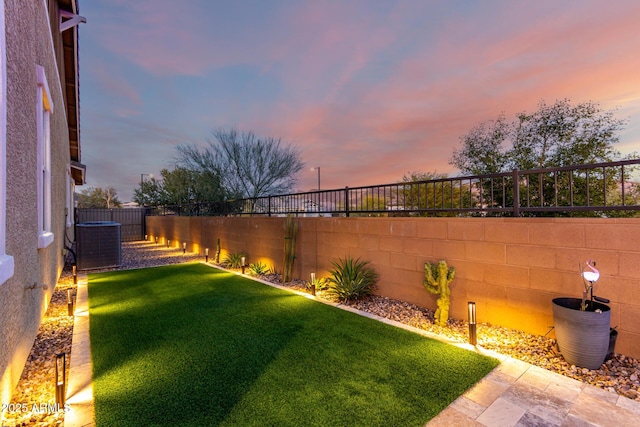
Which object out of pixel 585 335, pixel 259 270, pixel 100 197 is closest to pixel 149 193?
pixel 259 270

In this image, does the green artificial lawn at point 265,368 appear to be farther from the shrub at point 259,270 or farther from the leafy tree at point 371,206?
the shrub at point 259,270

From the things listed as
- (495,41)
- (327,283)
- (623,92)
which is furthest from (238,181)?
(623,92)

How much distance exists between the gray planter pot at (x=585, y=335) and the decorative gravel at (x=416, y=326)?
0.32 feet

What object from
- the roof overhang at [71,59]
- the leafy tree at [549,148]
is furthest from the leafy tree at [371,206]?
the roof overhang at [71,59]

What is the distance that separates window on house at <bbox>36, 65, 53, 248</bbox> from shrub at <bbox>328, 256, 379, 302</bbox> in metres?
4.06

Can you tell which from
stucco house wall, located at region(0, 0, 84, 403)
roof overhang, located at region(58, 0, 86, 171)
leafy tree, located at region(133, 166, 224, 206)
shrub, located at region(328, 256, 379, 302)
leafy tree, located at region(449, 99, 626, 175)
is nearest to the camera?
stucco house wall, located at region(0, 0, 84, 403)

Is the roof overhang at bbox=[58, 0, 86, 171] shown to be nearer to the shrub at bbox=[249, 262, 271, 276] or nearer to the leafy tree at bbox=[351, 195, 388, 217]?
the shrub at bbox=[249, 262, 271, 276]

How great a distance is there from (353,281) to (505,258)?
2.23m

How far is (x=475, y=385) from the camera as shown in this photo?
2258 millimetres

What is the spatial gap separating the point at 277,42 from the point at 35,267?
9.71m

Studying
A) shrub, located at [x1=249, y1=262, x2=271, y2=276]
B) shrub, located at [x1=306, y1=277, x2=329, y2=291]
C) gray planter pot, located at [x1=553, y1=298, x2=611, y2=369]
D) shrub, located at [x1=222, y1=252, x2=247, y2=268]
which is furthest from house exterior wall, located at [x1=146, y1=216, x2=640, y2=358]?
shrub, located at [x1=222, y1=252, x2=247, y2=268]

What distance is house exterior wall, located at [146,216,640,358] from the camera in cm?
266

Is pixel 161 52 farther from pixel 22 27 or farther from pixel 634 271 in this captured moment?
pixel 634 271

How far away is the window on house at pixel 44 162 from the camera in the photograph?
3410 mm
